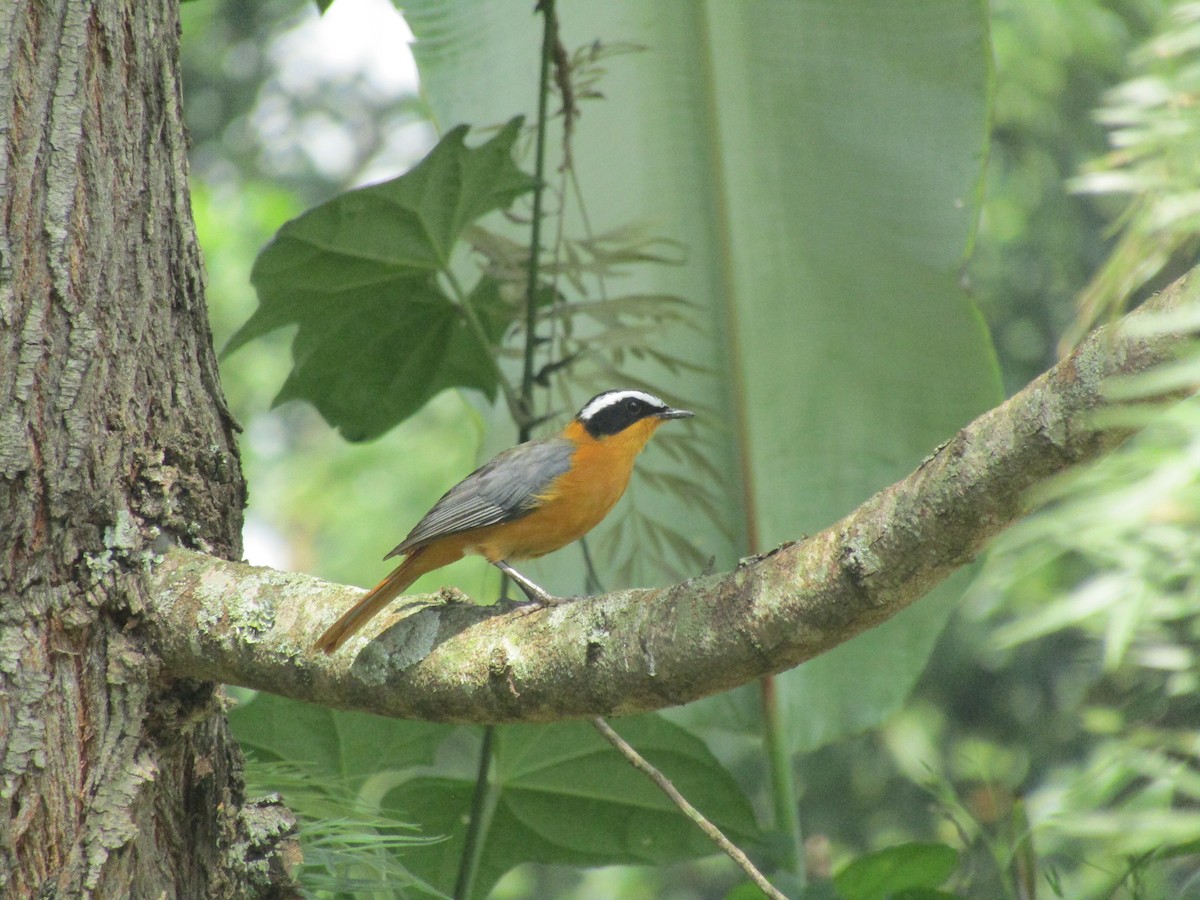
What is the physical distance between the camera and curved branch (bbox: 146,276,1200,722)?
1.44 m

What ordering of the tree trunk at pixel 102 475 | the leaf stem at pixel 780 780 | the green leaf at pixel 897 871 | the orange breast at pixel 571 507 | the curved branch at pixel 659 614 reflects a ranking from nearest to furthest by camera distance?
the curved branch at pixel 659 614
the tree trunk at pixel 102 475
the green leaf at pixel 897 871
the leaf stem at pixel 780 780
the orange breast at pixel 571 507

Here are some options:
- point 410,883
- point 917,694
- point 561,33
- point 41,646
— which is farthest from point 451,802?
point 917,694

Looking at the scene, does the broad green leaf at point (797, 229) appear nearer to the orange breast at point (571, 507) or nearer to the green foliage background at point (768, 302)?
the green foliage background at point (768, 302)

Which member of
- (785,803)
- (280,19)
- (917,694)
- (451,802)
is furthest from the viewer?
(280,19)

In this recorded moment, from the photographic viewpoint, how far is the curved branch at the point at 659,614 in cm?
144

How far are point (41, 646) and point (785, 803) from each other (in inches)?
78.3

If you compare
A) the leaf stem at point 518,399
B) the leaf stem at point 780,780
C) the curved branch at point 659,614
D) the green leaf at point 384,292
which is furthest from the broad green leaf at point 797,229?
the curved branch at point 659,614

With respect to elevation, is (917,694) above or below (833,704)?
below

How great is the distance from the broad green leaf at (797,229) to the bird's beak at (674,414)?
0.15 m

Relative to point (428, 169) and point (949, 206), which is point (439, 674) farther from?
point (949, 206)

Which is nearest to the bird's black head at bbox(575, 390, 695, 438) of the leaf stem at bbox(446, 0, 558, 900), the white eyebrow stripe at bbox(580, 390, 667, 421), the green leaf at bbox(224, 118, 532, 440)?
the white eyebrow stripe at bbox(580, 390, 667, 421)

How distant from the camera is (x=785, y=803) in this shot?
3127 millimetres

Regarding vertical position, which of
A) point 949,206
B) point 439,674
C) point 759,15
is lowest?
point 439,674

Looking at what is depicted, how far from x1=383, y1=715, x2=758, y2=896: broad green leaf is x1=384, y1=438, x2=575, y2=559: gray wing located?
56cm
